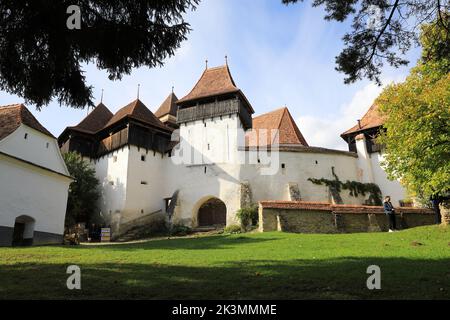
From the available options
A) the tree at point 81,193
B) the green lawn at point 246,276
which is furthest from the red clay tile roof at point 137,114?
the green lawn at point 246,276

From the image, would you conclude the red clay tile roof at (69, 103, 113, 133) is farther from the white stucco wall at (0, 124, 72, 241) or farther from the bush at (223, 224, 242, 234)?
the bush at (223, 224, 242, 234)

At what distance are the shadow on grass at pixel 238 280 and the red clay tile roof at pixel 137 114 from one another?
20168mm

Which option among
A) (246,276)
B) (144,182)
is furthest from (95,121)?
(246,276)

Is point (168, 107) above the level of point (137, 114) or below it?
above

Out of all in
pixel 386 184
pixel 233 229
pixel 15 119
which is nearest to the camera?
pixel 15 119

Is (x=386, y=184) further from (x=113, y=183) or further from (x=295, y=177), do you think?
(x=113, y=183)

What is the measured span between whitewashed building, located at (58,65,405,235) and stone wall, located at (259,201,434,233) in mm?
5898

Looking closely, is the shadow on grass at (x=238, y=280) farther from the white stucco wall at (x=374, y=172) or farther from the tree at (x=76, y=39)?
the white stucco wall at (x=374, y=172)

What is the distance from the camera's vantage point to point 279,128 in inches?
1169

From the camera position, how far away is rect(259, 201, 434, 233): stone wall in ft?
60.4

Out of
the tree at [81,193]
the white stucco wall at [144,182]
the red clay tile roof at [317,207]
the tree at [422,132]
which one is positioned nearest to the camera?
the tree at [422,132]

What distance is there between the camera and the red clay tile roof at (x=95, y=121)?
101 ft

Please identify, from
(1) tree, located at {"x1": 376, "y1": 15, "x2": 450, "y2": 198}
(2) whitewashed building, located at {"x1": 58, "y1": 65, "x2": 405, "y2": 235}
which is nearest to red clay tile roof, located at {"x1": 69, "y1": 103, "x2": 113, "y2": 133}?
(2) whitewashed building, located at {"x1": 58, "y1": 65, "x2": 405, "y2": 235}

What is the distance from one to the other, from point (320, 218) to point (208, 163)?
10367mm
